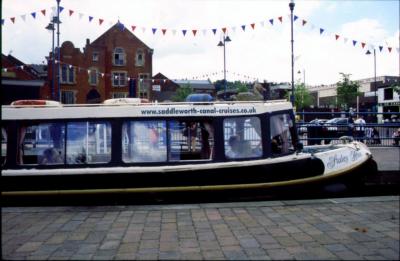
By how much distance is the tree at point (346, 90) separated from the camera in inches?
2178

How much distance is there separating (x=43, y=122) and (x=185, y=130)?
3017mm

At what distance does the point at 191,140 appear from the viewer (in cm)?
885

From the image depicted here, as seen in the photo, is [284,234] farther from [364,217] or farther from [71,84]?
[71,84]

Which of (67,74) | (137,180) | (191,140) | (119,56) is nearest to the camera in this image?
(137,180)

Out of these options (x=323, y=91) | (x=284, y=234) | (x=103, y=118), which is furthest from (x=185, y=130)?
(x=323, y=91)

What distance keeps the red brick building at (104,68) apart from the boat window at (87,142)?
1592 inches

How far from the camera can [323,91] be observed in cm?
8588

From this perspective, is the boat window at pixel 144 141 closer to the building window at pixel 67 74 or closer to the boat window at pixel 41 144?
the boat window at pixel 41 144

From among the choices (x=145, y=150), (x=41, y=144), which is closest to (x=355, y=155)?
(x=145, y=150)

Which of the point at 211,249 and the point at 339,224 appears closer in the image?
the point at 211,249

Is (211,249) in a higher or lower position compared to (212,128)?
lower

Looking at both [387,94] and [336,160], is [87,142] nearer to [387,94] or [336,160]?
[336,160]

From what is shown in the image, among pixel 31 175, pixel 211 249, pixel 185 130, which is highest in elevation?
pixel 185 130

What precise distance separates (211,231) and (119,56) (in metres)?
53.6
